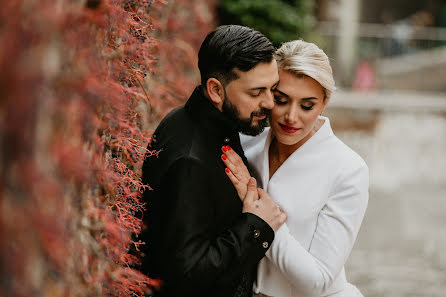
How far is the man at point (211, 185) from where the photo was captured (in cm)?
213

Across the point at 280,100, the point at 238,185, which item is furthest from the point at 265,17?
the point at 238,185

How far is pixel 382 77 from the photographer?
1582cm

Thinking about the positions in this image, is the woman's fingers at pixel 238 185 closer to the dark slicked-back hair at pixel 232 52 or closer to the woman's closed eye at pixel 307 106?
the dark slicked-back hair at pixel 232 52

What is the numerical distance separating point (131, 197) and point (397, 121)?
9110 millimetres

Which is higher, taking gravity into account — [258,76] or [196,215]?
[258,76]

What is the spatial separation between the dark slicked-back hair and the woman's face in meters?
0.25

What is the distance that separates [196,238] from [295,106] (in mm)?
869

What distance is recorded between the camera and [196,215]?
7.03 feet

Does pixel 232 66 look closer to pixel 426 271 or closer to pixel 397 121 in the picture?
pixel 426 271

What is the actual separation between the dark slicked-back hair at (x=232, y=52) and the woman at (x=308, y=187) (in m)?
0.32

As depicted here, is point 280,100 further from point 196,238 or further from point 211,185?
point 196,238

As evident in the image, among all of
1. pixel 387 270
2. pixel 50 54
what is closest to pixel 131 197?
pixel 50 54

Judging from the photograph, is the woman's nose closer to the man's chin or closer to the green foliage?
the man's chin

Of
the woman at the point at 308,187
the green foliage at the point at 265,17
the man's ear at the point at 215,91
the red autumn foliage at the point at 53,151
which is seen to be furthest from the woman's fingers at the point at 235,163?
the green foliage at the point at 265,17
